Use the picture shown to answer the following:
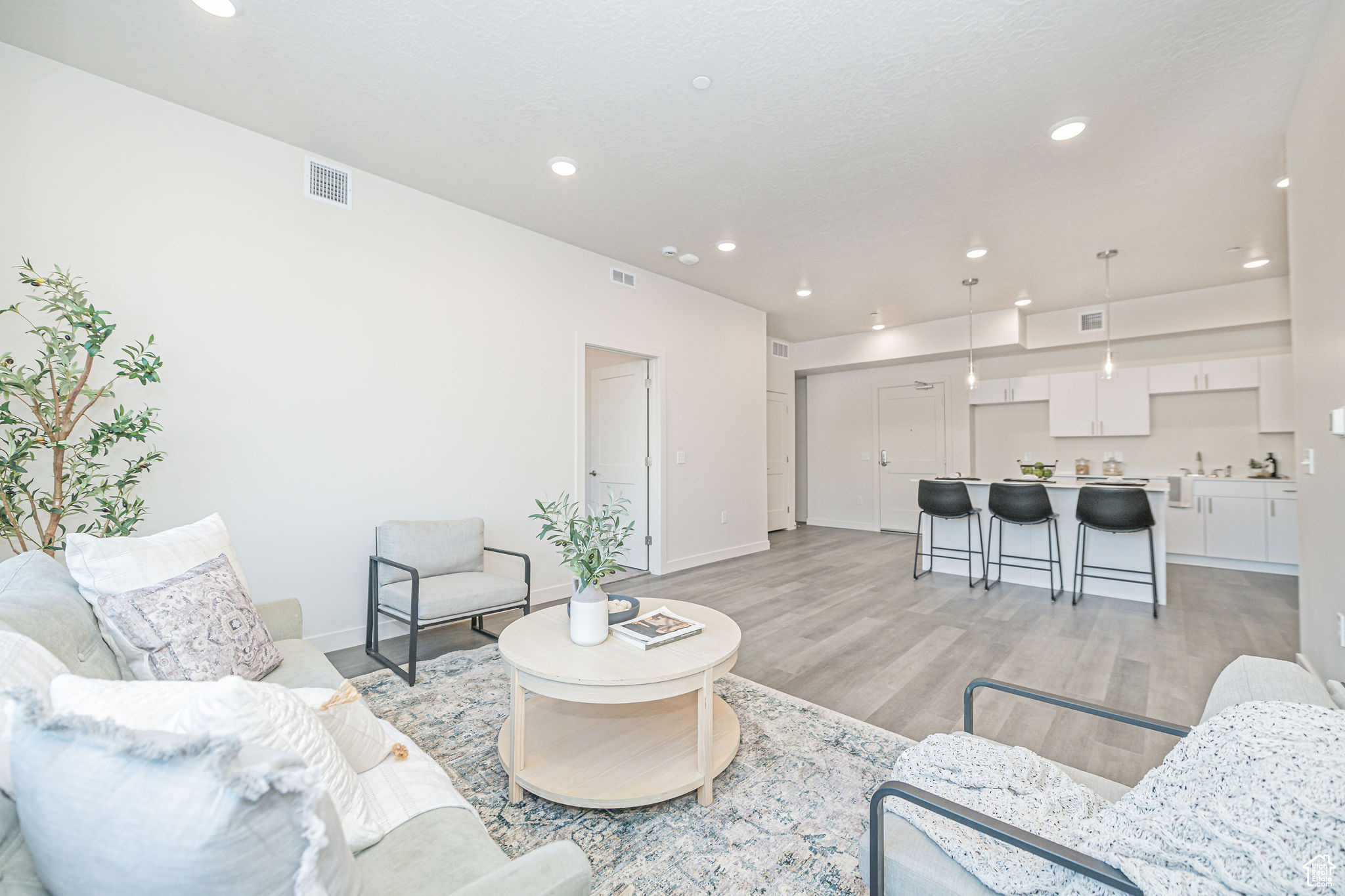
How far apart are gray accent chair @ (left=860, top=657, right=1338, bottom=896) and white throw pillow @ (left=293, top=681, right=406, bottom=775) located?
1.12m

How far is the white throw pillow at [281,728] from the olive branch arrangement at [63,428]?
1790 millimetres

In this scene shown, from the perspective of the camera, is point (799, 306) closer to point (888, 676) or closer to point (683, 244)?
point (683, 244)

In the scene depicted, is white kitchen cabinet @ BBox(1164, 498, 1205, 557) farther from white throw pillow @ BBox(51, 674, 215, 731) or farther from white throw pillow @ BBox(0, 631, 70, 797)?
white throw pillow @ BBox(0, 631, 70, 797)

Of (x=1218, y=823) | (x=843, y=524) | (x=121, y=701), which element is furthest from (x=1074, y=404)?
(x=121, y=701)

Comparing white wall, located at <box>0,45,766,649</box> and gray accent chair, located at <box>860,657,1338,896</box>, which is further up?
white wall, located at <box>0,45,766,649</box>

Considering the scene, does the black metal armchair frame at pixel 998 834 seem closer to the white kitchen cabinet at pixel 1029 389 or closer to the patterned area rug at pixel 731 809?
the patterned area rug at pixel 731 809

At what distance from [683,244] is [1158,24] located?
2.90m

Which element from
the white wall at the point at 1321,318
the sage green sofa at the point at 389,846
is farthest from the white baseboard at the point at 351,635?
the white wall at the point at 1321,318

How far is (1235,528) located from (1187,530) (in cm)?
36

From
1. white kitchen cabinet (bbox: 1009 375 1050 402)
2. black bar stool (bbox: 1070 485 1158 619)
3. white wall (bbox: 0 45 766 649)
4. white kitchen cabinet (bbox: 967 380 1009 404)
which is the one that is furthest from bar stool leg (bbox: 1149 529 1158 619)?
white wall (bbox: 0 45 766 649)

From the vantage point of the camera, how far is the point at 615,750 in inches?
77.9

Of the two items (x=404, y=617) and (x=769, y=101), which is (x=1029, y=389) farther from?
(x=404, y=617)

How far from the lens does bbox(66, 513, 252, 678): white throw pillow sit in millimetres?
1491

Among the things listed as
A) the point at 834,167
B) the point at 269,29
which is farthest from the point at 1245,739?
the point at 269,29
